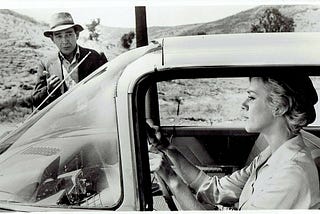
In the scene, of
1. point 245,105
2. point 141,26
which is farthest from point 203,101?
point 141,26

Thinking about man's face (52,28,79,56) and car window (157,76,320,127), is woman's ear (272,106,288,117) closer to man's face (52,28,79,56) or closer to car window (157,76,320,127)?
car window (157,76,320,127)

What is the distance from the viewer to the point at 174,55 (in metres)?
1.87

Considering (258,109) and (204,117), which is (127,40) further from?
(258,109)

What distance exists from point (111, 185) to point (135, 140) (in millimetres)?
188

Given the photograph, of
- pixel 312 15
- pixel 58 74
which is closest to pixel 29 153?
pixel 58 74

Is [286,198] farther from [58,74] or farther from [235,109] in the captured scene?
[58,74]

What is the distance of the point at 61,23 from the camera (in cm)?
200

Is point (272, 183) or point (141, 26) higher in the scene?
point (141, 26)

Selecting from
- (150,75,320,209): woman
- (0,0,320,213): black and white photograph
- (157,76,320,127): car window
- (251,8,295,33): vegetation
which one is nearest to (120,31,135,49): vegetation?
(0,0,320,213): black and white photograph

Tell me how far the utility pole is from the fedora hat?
8.8 inches

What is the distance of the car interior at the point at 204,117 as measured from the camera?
6.05 feet

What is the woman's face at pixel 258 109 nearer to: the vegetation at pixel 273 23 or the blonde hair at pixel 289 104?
the blonde hair at pixel 289 104

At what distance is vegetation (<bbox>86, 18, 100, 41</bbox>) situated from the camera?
6.45ft

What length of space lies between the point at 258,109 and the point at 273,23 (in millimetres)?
350
